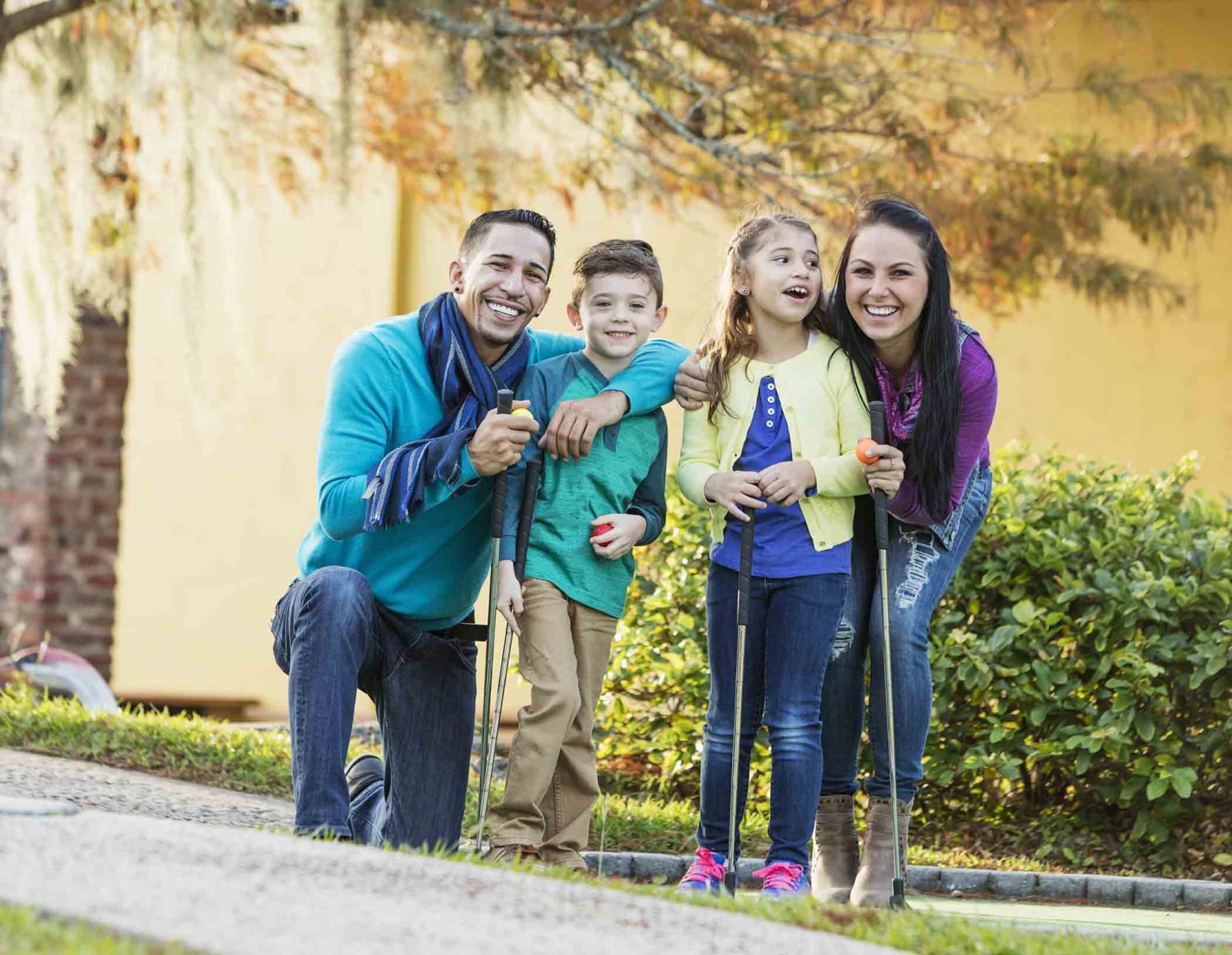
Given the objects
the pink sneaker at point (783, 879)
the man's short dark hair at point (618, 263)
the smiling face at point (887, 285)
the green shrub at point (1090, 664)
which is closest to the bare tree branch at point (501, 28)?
the green shrub at point (1090, 664)

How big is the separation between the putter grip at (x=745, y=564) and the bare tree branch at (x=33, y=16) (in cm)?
415

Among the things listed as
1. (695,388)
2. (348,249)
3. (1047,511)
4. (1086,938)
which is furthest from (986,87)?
(1086,938)

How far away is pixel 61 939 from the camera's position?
2.45m

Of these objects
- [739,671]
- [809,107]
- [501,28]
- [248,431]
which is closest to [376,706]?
[739,671]

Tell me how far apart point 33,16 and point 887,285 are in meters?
4.18

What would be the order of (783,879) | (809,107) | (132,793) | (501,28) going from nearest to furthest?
(783,879) < (132,793) < (501,28) < (809,107)

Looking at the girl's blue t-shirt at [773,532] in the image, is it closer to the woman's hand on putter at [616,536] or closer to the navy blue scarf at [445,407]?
the woman's hand on putter at [616,536]

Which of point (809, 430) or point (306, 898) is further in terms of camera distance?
point (809, 430)

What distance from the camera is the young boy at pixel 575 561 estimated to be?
3887mm

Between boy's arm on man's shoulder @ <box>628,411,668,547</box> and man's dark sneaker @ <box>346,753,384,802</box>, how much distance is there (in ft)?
3.42

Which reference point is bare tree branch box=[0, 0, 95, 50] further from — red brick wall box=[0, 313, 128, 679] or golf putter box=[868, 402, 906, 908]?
golf putter box=[868, 402, 906, 908]

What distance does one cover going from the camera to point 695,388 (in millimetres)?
4035

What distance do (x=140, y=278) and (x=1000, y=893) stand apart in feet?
21.3

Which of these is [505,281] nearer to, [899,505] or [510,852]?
[899,505]
